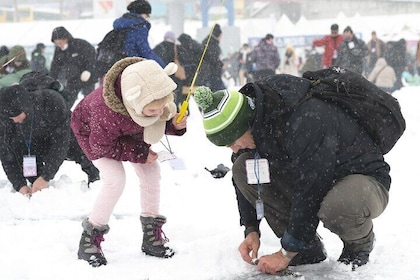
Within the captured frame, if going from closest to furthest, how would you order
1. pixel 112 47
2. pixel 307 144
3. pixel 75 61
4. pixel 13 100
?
pixel 307 144, pixel 13 100, pixel 112 47, pixel 75 61

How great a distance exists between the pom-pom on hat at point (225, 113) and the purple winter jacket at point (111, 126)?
1.99 ft

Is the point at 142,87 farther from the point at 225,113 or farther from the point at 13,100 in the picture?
the point at 13,100

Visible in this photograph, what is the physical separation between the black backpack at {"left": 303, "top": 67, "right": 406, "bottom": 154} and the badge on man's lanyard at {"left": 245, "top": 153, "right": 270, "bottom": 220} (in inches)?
15.6

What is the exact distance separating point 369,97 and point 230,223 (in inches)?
59.6

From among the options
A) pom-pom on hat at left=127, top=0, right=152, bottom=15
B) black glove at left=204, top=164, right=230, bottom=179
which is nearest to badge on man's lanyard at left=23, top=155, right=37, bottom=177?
black glove at left=204, top=164, right=230, bottom=179

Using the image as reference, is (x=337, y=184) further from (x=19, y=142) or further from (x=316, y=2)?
(x=316, y=2)

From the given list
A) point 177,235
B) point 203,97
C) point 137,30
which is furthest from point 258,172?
point 137,30

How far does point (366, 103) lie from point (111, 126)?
4.12 feet

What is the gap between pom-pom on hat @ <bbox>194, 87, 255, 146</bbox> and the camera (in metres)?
2.59

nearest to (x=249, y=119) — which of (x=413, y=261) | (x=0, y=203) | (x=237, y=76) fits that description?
(x=413, y=261)

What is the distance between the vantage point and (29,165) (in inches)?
189

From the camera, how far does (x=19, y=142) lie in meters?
4.90

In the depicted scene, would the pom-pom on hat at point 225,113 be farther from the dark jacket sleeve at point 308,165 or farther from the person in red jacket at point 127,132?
the person in red jacket at point 127,132

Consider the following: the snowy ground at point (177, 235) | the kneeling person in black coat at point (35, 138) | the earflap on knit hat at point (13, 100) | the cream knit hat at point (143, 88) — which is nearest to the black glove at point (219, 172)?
the snowy ground at point (177, 235)
